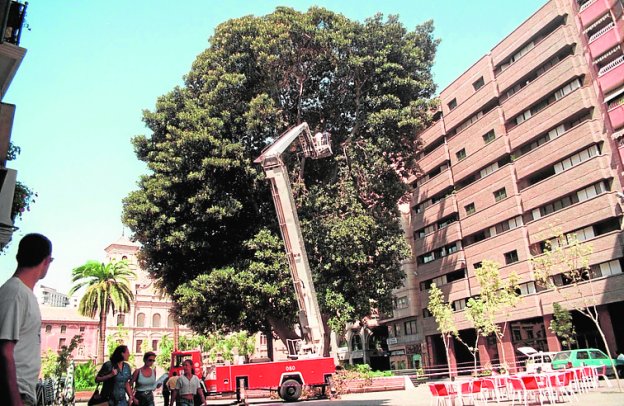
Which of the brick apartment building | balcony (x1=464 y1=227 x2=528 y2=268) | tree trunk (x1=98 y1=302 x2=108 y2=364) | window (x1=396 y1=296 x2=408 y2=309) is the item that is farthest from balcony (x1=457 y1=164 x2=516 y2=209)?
tree trunk (x1=98 y1=302 x2=108 y2=364)

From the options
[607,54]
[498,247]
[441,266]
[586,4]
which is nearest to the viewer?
[607,54]

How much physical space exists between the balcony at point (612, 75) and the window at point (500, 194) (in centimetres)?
1055

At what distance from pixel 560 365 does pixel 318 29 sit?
846 inches

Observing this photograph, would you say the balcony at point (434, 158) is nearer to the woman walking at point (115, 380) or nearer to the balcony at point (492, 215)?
the balcony at point (492, 215)

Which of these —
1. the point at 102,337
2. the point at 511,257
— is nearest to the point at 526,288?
the point at 511,257

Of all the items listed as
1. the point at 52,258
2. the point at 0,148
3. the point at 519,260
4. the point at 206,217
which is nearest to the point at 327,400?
the point at 206,217

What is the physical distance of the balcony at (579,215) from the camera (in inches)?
1174

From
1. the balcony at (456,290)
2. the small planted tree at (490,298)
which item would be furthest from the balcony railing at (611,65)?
the balcony at (456,290)

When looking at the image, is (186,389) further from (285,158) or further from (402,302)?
(402,302)

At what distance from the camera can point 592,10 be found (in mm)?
31266

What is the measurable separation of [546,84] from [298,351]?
2719cm

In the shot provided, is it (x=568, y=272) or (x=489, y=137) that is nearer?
(x=568, y=272)

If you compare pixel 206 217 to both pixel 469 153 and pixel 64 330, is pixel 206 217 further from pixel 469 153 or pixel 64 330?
pixel 64 330

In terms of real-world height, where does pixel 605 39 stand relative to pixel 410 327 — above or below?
above
